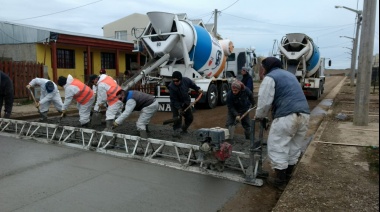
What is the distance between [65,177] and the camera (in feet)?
16.1

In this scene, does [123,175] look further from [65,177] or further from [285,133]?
[285,133]

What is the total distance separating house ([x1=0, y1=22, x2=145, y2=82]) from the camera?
1898 centimetres

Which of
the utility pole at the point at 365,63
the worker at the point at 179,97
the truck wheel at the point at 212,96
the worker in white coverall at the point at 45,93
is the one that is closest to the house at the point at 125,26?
the truck wheel at the point at 212,96

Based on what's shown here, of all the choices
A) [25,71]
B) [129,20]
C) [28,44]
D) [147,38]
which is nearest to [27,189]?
[147,38]

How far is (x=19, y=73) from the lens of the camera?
46.4 feet

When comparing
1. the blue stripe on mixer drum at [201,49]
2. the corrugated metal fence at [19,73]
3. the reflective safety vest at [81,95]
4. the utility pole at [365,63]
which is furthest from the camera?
the corrugated metal fence at [19,73]

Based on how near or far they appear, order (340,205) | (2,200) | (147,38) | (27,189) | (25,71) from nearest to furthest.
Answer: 1. (340,205)
2. (2,200)
3. (27,189)
4. (147,38)
5. (25,71)

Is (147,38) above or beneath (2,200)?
above

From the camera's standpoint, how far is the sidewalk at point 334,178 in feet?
12.3

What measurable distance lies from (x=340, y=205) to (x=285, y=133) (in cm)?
110

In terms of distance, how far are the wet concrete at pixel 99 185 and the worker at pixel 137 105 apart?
3.77 ft

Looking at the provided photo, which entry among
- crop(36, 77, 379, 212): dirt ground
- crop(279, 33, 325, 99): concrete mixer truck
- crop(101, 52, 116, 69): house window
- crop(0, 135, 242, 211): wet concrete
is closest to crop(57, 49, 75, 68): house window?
crop(101, 52, 116, 69): house window

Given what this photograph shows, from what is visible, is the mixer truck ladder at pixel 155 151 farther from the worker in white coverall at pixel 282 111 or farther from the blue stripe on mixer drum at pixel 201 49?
the blue stripe on mixer drum at pixel 201 49

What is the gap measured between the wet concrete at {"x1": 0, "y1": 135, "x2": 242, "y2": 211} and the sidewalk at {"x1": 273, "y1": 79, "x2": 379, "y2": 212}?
0.87 meters
